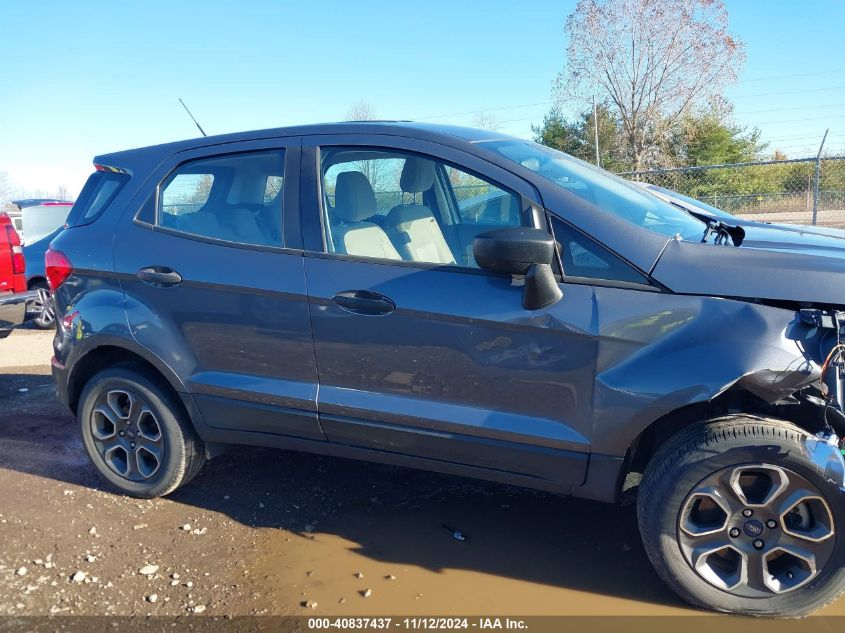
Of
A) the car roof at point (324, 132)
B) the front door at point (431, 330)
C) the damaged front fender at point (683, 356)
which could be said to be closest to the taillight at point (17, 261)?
the car roof at point (324, 132)

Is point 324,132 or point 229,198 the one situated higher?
point 324,132

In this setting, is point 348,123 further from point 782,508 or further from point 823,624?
point 823,624

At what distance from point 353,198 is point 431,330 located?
88 cm

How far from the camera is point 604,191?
10.6 feet

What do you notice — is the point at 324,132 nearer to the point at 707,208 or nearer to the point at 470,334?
the point at 470,334

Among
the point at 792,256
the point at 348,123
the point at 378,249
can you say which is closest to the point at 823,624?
the point at 792,256

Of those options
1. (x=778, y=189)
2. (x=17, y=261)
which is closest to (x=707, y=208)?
(x=17, y=261)

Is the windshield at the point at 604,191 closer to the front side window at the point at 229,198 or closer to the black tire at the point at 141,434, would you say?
the front side window at the point at 229,198

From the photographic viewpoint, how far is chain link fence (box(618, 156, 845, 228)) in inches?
436

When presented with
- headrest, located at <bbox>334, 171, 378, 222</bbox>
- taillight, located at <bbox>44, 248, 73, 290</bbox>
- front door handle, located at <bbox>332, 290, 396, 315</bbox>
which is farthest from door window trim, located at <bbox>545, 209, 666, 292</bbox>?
taillight, located at <bbox>44, 248, 73, 290</bbox>

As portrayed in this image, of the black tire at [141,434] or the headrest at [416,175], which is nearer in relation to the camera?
the headrest at [416,175]

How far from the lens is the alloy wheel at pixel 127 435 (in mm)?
3762

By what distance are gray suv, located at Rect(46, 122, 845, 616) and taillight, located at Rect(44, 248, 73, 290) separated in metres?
0.02

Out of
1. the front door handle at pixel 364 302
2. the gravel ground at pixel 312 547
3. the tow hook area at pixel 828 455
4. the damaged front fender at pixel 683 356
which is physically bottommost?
the gravel ground at pixel 312 547
